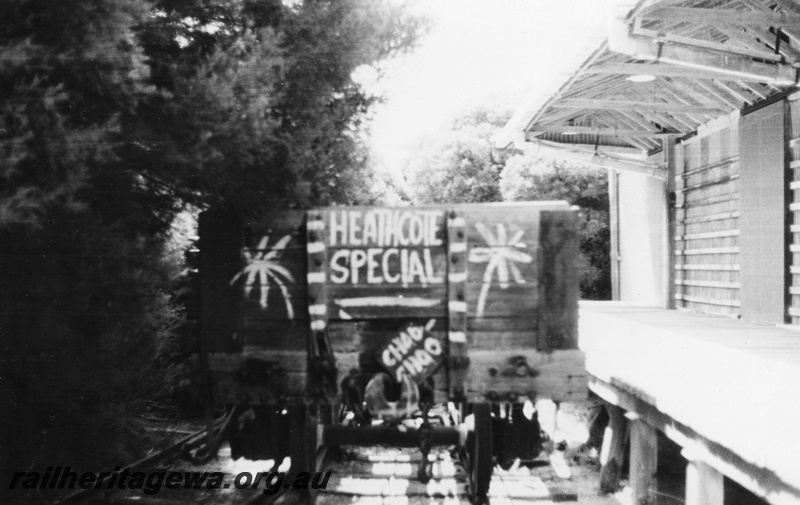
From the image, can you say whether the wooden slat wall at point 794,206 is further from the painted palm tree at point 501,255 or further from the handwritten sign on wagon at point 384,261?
the handwritten sign on wagon at point 384,261

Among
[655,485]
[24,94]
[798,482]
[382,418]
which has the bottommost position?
[655,485]

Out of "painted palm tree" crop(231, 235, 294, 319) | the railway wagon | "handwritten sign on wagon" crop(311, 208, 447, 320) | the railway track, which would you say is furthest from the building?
"painted palm tree" crop(231, 235, 294, 319)

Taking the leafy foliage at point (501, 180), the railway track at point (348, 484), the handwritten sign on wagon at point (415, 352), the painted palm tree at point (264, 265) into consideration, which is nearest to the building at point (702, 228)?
the railway track at point (348, 484)

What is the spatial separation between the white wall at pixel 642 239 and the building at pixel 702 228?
0.05 metres

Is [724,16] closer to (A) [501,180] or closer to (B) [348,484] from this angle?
(B) [348,484]

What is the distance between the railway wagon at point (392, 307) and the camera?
11.8ft

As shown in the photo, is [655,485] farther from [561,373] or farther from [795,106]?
[795,106]

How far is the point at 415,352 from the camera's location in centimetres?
362

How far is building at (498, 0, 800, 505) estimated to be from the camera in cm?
428

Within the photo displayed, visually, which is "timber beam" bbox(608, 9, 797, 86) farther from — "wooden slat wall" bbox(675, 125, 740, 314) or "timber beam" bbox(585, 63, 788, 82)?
"wooden slat wall" bbox(675, 125, 740, 314)

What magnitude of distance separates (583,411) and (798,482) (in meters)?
7.09

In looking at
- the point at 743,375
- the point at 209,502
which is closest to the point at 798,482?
the point at 743,375

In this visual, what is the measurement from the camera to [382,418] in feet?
11.7

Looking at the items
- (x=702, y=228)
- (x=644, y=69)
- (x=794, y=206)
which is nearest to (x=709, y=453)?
(x=794, y=206)
